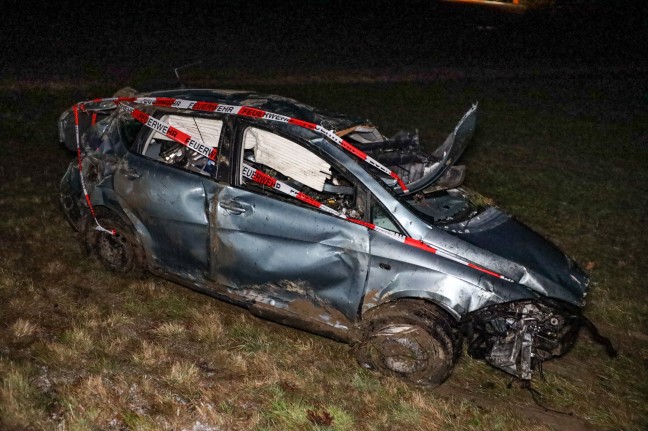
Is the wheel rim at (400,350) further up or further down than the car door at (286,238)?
further down

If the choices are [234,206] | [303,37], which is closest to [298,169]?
[234,206]

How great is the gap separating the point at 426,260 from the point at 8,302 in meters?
3.51

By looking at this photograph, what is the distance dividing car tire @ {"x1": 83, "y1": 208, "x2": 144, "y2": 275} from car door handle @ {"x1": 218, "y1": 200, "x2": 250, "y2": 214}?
1070mm

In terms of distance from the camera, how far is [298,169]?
5012mm

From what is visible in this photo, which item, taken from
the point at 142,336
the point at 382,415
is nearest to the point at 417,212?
the point at 382,415

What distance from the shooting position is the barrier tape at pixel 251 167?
4602 mm

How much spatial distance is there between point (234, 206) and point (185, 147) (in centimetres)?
115

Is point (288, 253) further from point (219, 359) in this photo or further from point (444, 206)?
point (444, 206)

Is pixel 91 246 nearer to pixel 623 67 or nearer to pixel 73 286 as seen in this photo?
pixel 73 286

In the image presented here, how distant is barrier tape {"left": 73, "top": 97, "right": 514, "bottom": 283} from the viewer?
460cm

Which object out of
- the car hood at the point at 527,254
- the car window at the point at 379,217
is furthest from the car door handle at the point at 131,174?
the car hood at the point at 527,254

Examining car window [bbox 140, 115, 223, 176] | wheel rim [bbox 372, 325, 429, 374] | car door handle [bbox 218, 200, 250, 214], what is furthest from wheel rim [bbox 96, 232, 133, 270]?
wheel rim [bbox 372, 325, 429, 374]

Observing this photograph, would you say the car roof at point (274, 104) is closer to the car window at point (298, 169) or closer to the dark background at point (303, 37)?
the car window at point (298, 169)

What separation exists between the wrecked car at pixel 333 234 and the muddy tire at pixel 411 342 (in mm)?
10
